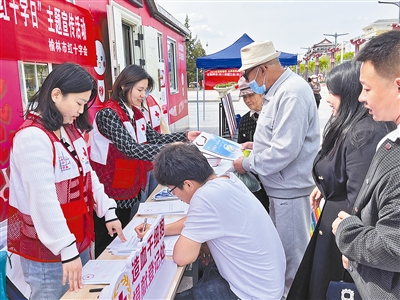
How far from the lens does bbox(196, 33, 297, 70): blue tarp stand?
277 inches

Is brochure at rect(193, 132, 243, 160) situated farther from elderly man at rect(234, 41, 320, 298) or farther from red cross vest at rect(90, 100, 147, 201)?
red cross vest at rect(90, 100, 147, 201)

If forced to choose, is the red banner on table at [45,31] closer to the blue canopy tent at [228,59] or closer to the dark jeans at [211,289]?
the dark jeans at [211,289]

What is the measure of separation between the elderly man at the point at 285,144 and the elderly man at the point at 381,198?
0.89 meters

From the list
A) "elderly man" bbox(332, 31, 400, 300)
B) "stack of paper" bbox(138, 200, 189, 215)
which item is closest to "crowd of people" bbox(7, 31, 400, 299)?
"elderly man" bbox(332, 31, 400, 300)

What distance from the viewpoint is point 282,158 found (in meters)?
1.99

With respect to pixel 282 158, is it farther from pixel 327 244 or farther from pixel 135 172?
pixel 135 172

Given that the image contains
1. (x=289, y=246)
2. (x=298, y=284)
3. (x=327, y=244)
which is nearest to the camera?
(x=327, y=244)

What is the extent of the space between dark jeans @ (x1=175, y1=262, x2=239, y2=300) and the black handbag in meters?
0.39

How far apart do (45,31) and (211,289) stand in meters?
1.96

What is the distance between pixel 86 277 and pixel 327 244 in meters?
1.08

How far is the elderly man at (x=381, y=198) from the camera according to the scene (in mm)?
930

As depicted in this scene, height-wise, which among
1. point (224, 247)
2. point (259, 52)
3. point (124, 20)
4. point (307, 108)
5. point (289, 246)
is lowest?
point (289, 246)

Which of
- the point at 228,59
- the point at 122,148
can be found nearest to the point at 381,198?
the point at 122,148

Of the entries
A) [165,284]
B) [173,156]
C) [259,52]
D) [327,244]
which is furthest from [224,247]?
[259,52]
